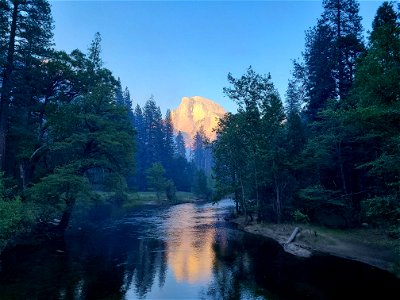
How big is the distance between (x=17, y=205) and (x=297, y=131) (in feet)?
106

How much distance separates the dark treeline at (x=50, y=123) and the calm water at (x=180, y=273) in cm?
576

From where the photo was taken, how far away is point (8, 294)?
1842 cm

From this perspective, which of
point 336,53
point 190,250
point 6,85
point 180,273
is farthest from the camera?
point 336,53

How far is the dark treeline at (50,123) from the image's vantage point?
1238 inches

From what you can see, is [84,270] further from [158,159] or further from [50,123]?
[158,159]

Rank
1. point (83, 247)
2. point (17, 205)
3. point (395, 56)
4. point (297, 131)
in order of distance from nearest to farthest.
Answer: point (395, 56) < point (17, 205) < point (83, 247) < point (297, 131)

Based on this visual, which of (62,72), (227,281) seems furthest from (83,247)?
(62,72)

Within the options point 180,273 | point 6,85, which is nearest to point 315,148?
point 180,273

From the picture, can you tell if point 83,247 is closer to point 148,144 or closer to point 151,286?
point 151,286

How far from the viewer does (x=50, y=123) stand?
3541 cm

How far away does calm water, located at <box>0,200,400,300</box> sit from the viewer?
19391mm

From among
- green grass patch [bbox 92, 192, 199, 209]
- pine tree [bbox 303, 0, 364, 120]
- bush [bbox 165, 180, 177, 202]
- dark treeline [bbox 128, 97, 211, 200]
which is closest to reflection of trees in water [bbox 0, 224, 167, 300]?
pine tree [bbox 303, 0, 364, 120]

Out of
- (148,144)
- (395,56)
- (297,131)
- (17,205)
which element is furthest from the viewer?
(148,144)

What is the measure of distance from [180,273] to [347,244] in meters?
16.3
